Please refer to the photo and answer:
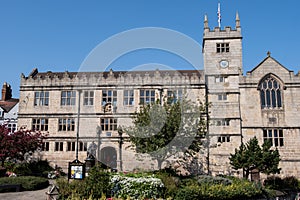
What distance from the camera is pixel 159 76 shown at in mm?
34281

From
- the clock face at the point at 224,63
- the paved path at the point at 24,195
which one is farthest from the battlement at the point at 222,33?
the paved path at the point at 24,195

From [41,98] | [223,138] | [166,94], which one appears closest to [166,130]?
[166,94]

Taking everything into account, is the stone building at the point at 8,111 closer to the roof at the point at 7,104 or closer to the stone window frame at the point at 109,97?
the roof at the point at 7,104

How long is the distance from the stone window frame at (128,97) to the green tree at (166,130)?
9569 mm

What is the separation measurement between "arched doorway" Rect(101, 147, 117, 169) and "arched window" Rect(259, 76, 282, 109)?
1662 cm

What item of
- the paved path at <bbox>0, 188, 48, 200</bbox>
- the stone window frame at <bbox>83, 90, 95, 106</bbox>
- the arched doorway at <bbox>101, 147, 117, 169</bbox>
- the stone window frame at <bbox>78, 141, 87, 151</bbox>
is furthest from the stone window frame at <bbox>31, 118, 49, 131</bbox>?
the paved path at <bbox>0, 188, 48, 200</bbox>

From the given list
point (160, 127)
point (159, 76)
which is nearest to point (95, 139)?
point (159, 76)

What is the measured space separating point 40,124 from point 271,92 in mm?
25167

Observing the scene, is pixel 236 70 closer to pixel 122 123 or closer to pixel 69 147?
pixel 122 123

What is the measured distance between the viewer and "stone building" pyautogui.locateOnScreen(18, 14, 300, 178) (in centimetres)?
3275

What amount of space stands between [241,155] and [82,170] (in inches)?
588

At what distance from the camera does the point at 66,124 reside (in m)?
34.1

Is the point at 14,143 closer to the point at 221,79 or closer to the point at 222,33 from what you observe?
the point at 221,79

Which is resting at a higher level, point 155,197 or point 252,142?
point 252,142
